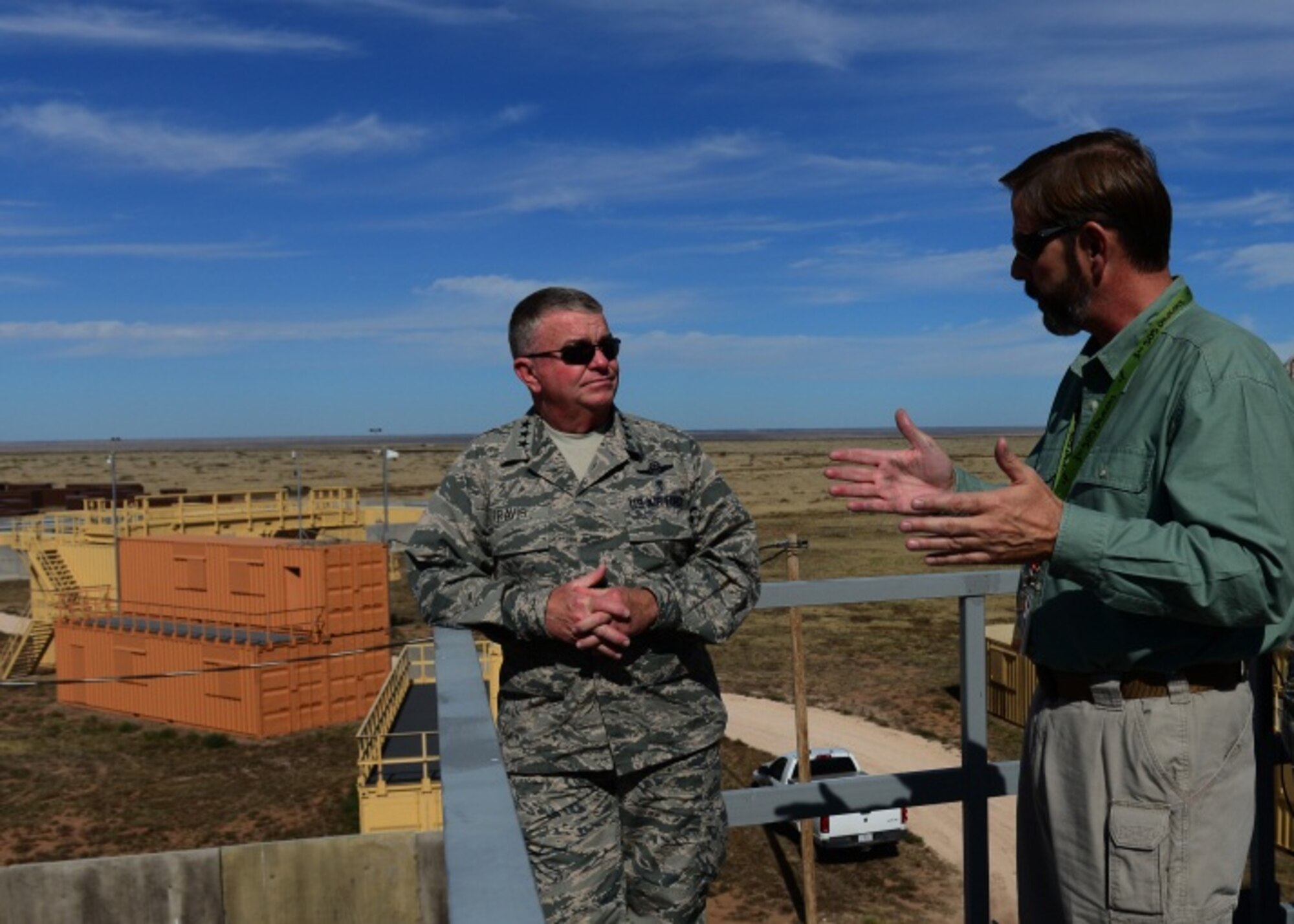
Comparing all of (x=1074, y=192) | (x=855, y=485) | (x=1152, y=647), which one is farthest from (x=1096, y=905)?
(x=1074, y=192)

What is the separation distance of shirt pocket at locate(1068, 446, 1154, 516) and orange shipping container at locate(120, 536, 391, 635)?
23.2 m

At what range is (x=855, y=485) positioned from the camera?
6.69ft

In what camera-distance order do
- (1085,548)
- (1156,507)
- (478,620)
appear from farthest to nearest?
(478,620) < (1156,507) < (1085,548)

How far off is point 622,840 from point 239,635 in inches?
902

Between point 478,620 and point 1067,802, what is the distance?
1448 mm

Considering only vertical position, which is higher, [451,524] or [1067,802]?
[451,524]

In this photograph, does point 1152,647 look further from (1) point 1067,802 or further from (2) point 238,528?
(2) point 238,528

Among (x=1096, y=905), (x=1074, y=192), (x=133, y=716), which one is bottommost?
(x=133, y=716)

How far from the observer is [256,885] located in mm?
8352

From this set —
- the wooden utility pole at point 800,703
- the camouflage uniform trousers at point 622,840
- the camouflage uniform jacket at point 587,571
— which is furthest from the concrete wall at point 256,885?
the camouflage uniform jacket at point 587,571

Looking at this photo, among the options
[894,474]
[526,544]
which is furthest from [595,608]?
[894,474]

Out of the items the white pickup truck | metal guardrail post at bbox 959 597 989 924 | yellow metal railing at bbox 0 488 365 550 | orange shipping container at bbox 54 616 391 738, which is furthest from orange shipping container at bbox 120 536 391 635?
metal guardrail post at bbox 959 597 989 924

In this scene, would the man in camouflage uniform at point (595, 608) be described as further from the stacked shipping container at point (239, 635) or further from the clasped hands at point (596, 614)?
the stacked shipping container at point (239, 635)

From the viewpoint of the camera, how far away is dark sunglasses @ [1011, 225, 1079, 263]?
2.27 meters
